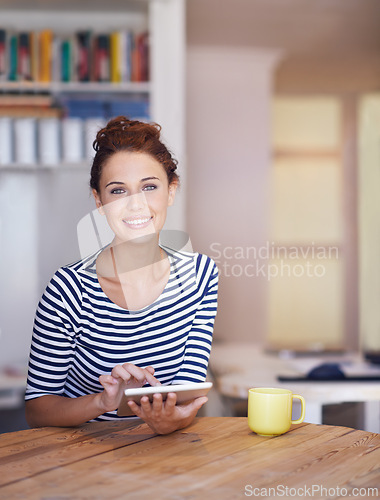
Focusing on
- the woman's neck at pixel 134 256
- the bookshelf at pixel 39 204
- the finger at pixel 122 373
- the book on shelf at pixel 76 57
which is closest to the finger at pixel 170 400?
the finger at pixel 122 373

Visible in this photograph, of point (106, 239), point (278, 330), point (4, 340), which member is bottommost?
point (278, 330)

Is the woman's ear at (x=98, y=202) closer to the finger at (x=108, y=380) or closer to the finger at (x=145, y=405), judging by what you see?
the finger at (x=108, y=380)

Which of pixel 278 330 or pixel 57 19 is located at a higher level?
pixel 57 19

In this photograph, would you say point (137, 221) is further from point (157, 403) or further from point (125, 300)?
point (157, 403)

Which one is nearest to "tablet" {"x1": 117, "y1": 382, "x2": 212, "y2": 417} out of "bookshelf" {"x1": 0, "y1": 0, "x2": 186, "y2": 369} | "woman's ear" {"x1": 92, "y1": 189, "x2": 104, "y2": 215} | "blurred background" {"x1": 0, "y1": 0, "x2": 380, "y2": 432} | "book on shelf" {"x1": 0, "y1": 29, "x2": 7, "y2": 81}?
"woman's ear" {"x1": 92, "y1": 189, "x2": 104, "y2": 215}

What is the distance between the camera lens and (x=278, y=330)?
552 centimetres

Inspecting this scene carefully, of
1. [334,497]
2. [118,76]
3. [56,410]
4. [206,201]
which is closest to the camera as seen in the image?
[334,497]

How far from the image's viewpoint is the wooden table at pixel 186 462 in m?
0.88

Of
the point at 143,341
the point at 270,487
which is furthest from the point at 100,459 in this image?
the point at 143,341

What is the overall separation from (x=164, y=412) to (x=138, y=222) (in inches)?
21.6

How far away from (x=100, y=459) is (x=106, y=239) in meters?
0.78

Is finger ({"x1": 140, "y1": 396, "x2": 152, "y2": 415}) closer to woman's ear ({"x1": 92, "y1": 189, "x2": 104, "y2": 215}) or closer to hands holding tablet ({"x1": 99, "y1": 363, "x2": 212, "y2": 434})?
hands holding tablet ({"x1": 99, "y1": 363, "x2": 212, "y2": 434})

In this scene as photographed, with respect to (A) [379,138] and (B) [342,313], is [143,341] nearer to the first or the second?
(A) [379,138]

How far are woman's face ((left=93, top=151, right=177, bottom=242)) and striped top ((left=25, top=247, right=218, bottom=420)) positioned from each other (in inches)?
4.9
